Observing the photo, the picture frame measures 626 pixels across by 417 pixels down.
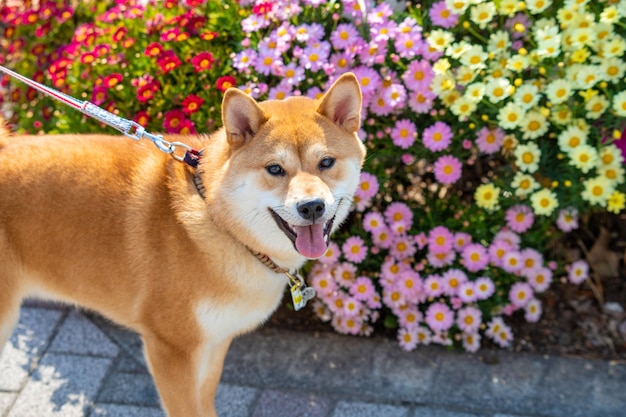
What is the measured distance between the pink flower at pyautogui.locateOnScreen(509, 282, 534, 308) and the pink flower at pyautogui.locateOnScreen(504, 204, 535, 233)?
300mm

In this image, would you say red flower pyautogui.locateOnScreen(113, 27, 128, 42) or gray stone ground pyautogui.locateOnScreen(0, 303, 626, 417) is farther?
red flower pyautogui.locateOnScreen(113, 27, 128, 42)

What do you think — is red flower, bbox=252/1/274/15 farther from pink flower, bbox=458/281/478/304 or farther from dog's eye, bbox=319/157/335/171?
pink flower, bbox=458/281/478/304

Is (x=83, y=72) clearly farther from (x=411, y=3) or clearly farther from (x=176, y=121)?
(x=411, y=3)

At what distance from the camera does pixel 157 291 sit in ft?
9.44

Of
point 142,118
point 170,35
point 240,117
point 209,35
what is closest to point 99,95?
point 142,118

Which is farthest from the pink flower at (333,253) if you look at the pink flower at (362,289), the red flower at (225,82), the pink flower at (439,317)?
the red flower at (225,82)

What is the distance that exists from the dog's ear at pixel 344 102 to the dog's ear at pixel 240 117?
257 mm

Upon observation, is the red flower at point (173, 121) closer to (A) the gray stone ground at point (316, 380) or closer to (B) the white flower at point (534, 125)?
(A) the gray stone ground at point (316, 380)

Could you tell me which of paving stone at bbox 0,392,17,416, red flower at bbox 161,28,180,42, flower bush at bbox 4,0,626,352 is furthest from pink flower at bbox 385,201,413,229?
paving stone at bbox 0,392,17,416

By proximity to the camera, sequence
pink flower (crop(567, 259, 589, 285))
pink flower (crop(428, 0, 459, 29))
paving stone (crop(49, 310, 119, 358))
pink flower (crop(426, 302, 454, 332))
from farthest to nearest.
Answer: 1. pink flower (crop(567, 259, 589, 285))
2. paving stone (crop(49, 310, 119, 358))
3. pink flower (crop(426, 302, 454, 332))
4. pink flower (crop(428, 0, 459, 29))

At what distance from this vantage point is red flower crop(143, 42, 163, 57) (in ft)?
12.0

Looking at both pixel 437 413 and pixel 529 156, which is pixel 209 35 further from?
pixel 437 413

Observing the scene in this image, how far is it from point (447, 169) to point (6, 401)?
2.40 meters

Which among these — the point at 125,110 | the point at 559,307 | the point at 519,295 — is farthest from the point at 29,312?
the point at 559,307
